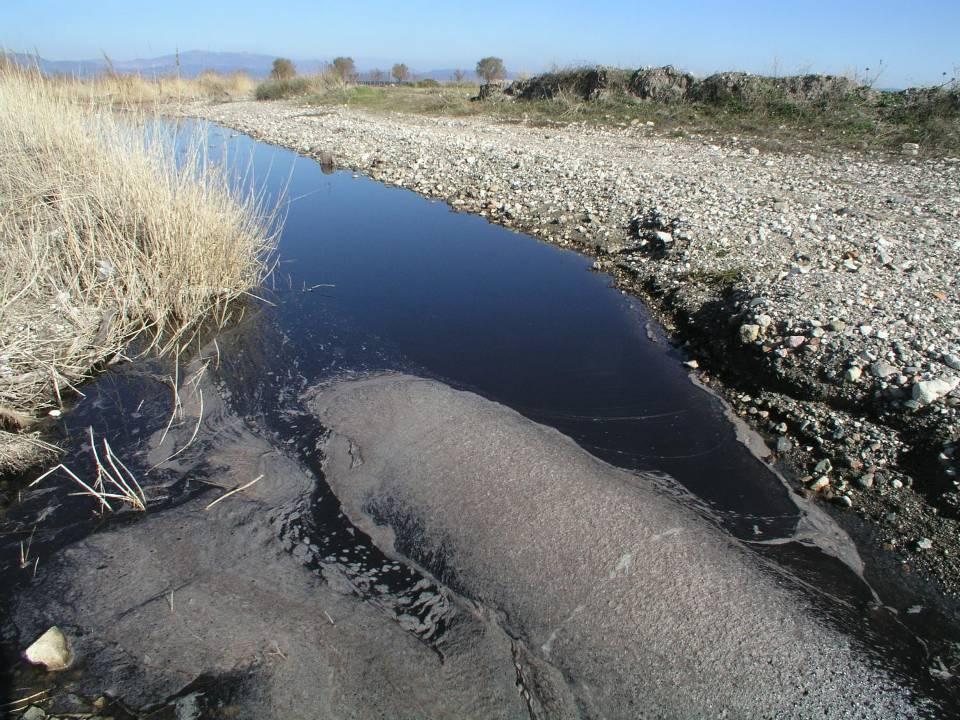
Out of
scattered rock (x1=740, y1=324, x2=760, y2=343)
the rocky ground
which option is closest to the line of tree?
the rocky ground

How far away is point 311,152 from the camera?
523 inches

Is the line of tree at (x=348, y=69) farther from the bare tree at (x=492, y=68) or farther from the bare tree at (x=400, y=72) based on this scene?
→ the bare tree at (x=400, y=72)

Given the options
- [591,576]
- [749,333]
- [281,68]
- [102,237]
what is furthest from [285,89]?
[591,576]

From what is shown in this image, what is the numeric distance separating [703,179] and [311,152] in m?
8.58

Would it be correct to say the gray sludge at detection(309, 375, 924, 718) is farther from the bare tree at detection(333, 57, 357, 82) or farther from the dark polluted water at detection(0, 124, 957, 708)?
the bare tree at detection(333, 57, 357, 82)

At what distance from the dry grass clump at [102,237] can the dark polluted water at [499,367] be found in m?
0.40

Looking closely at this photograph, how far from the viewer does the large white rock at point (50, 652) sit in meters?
2.33

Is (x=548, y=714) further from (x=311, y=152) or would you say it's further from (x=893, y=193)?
(x=311, y=152)

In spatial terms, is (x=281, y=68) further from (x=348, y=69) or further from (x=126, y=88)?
(x=126, y=88)

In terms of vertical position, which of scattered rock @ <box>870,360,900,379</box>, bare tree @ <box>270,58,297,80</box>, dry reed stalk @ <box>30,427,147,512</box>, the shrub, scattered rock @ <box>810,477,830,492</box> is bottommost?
dry reed stalk @ <box>30,427,147,512</box>

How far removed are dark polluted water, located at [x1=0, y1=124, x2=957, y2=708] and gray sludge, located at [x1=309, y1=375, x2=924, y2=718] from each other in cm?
17

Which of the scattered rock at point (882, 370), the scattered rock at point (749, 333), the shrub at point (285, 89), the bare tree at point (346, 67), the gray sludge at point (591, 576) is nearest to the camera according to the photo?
the gray sludge at point (591, 576)

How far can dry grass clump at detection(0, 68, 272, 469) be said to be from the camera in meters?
4.55

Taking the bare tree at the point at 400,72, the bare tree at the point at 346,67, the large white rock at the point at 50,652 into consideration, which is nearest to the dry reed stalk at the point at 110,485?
the large white rock at the point at 50,652
